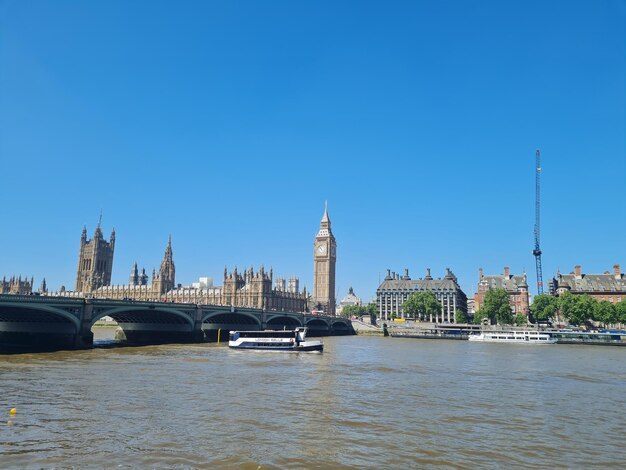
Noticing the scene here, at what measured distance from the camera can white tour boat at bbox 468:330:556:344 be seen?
114 m

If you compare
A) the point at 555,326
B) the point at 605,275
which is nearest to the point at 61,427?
the point at 555,326

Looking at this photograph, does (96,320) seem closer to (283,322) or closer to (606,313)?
A: (283,322)

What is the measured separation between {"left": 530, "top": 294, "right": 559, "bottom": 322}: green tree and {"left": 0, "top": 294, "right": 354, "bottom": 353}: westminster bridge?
245 ft

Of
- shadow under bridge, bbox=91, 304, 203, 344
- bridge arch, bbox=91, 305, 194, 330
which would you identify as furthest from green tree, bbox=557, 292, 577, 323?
bridge arch, bbox=91, 305, 194, 330

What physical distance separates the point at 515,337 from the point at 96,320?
94.7m

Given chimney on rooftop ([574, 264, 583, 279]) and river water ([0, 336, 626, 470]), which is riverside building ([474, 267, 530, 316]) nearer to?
chimney on rooftop ([574, 264, 583, 279])

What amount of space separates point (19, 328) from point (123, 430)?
5779 cm

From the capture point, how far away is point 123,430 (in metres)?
22.9

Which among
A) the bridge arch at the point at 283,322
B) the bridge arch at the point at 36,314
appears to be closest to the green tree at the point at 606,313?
the bridge arch at the point at 283,322

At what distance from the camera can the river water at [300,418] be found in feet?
64.1

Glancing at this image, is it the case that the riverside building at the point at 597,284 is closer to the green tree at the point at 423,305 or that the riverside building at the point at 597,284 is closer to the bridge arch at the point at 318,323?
the green tree at the point at 423,305

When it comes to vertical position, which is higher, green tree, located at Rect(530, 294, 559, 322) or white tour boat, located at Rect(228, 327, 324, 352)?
green tree, located at Rect(530, 294, 559, 322)

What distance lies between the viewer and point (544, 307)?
144 metres

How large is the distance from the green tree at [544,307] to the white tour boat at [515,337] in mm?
14808
